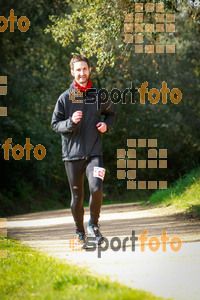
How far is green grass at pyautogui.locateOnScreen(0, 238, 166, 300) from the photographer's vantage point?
3.80 m

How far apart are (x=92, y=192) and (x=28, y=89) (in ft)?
58.5

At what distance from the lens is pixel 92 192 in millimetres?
6379

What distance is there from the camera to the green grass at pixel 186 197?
1007cm

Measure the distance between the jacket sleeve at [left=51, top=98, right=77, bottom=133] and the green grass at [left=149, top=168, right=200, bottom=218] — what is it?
4.03m

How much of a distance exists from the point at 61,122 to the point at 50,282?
2.31 metres

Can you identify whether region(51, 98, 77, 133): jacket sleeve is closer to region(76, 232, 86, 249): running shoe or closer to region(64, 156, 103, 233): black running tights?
region(64, 156, 103, 233): black running tights

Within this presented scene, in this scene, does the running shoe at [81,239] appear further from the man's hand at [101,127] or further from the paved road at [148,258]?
the man's hand at [101,127]

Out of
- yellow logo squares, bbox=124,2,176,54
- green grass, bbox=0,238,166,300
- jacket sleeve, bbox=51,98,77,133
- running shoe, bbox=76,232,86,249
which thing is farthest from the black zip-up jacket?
yellow logo squares, bbox=124,2,176,54

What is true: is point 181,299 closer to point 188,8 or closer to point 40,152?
point 188,8

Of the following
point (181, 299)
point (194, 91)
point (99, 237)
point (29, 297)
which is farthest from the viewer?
point (194, 91)

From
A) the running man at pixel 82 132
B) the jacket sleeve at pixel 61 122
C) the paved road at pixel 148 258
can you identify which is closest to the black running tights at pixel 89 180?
the running man at pixel 82 132

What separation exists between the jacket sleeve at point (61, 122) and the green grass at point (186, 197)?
4031 mm

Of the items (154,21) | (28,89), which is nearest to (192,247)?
(154,21)

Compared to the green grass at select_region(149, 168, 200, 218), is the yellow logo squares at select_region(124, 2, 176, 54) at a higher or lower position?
higher
